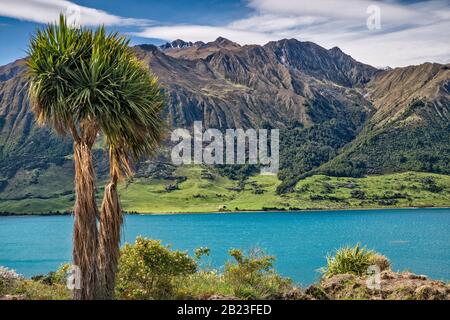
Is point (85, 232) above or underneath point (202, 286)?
above

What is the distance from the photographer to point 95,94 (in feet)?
37.9

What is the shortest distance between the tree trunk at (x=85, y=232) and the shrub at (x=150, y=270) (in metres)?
1.29

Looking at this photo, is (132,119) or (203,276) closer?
(132,119)

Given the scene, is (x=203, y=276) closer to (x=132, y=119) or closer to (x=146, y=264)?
(x=146, y=264)

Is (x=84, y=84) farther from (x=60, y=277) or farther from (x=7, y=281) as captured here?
(x=60, y=277)

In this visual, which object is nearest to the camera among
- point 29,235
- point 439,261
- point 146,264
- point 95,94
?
point 95,94

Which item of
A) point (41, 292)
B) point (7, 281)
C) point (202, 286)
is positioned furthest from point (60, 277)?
point (202, 286)

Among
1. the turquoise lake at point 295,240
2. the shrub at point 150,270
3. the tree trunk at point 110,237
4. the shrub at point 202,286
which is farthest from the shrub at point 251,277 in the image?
the turquoise lake at point 295,240

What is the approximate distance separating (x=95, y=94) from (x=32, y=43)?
193 centimetres

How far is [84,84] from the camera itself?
1162cm

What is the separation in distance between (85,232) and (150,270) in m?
2.03

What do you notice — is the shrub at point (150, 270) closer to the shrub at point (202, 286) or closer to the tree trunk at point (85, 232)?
the shrub at point (202, 286)
